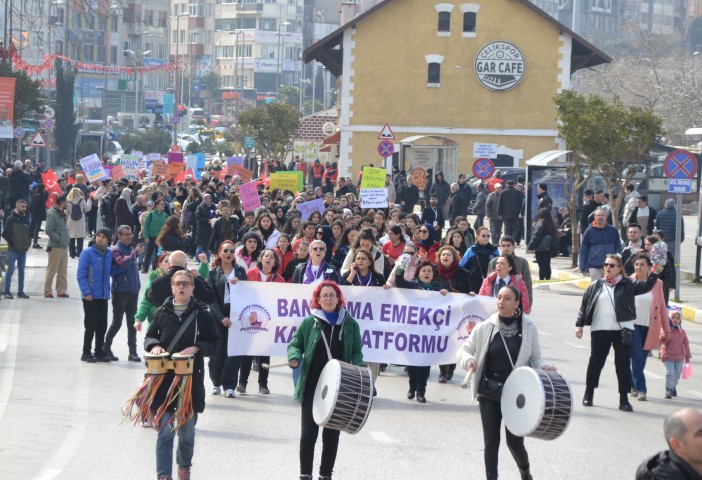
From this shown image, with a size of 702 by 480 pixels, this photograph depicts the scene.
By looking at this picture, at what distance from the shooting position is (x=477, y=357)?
31.5 feet

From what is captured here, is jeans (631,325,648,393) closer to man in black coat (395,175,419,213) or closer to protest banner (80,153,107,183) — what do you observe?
protest banner (80,153,107,183)

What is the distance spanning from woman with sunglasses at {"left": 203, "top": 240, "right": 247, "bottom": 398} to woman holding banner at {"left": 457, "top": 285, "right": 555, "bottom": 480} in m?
4.53

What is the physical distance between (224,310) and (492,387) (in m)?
5.12

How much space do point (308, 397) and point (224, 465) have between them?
4.08 feet

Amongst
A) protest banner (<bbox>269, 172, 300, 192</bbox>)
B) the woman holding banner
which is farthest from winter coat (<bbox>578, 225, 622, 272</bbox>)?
protest banner (<bbox>269, 172, 300, 192</bbox>)

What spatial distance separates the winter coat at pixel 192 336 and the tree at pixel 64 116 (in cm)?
7017

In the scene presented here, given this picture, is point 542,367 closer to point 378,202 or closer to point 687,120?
point 378,202

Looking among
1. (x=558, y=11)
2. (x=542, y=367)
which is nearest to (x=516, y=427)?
(x=542, y=367)

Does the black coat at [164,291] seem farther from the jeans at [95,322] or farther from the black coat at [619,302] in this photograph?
the black coat at [619,302]

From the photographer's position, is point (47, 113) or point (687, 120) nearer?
point (47, 113)

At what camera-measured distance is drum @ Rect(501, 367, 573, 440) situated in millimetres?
8875

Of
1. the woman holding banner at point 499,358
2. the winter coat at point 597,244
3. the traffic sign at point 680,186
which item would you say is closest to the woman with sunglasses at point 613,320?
the woman holding banner at point 499,358

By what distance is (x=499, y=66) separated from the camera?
54156 mm

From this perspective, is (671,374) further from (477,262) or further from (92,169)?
(92,169)
